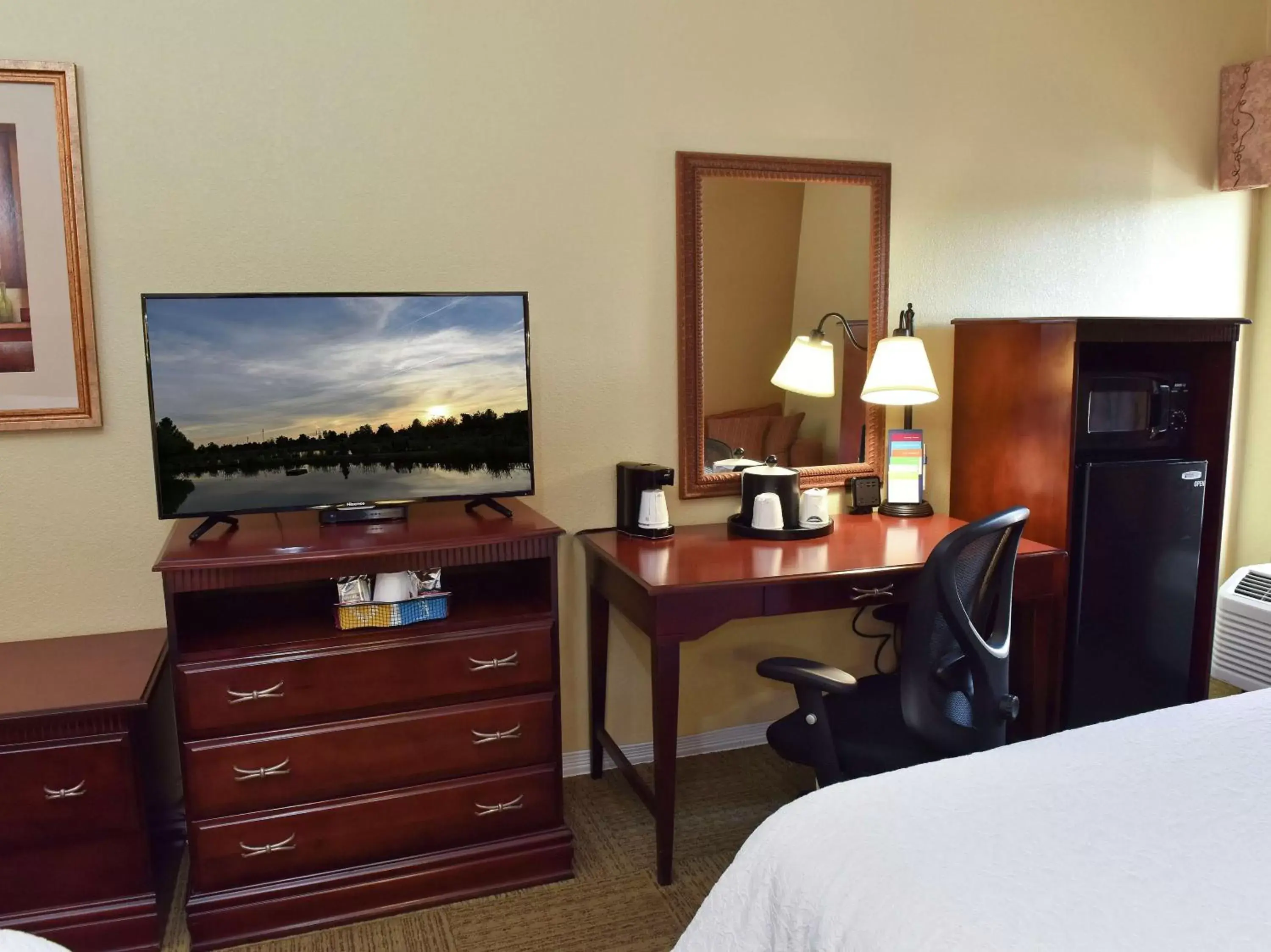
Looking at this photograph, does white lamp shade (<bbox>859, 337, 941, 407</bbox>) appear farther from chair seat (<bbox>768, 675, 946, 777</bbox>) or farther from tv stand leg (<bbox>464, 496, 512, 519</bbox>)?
tv stand leg (<bbox>464, 496, 512, 519</bbox>)

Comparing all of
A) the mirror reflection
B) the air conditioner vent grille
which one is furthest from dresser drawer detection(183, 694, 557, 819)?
the air conditioner vent grille

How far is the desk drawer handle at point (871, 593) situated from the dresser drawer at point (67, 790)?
165cm

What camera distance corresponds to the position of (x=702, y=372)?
282 centimetres

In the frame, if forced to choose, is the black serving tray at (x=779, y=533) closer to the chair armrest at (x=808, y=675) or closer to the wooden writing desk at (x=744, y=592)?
the wooden writing desk at (x=744, y=592)

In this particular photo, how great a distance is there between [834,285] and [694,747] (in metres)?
1.50

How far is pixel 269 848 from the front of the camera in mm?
2123

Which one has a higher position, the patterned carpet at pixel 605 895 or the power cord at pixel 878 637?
the power cord at pixel 878 637

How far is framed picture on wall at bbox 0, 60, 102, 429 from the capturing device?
2223 millimetres

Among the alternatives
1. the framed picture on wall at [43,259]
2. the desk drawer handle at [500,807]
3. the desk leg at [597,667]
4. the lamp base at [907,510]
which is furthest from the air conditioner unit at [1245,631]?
the framed picture on wall at [43,259]

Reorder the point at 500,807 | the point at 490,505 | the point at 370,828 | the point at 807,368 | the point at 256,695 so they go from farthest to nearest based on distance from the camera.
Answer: the point at 807,368, the point at 490,505, the point at 500,807, the point at 370,828, the point at 256,695

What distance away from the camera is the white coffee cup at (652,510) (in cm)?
264

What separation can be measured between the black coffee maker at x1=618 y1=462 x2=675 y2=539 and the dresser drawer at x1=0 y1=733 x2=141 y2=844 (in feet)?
4.35

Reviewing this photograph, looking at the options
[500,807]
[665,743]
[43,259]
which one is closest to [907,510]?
[665,743]

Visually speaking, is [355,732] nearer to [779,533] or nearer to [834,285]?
[779,533]
